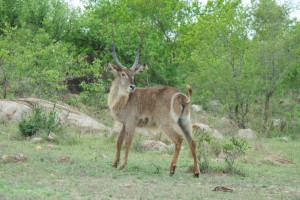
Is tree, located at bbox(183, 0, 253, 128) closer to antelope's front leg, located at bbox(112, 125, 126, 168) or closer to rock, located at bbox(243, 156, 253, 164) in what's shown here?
rock, located at bbox(243, 156, 253, 164)

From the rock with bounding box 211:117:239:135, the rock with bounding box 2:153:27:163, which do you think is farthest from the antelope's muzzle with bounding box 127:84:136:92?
the rock with bounding box 211:117:239:135

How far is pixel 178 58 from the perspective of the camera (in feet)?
87.1

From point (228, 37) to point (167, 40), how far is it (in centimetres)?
1040

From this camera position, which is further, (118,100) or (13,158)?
(118,100)

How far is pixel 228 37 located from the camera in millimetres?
19453

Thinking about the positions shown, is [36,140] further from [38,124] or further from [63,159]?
[63,159]

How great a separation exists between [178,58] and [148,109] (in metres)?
17.6

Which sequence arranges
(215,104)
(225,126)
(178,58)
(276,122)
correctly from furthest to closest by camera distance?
(178,58) < (215,104) < (276,122) < (225,126)

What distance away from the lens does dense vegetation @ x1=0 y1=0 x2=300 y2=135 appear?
57.6 feet

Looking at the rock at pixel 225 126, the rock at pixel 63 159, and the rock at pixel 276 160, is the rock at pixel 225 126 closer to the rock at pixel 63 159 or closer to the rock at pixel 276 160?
the rock at pixel 276 160

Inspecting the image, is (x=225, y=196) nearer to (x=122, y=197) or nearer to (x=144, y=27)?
(x=122, y=197)

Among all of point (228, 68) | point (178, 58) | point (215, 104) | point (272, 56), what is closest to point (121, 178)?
point (272, 56)

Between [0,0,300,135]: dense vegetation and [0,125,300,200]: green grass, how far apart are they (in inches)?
255

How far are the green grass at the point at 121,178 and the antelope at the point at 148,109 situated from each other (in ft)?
1.80
